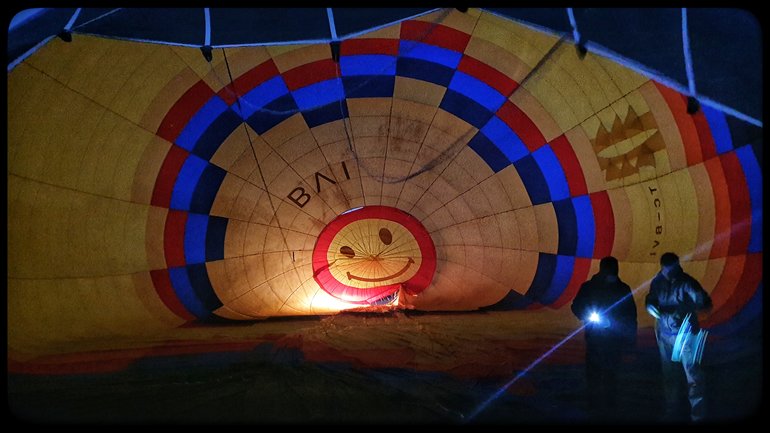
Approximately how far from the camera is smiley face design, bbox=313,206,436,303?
466cm

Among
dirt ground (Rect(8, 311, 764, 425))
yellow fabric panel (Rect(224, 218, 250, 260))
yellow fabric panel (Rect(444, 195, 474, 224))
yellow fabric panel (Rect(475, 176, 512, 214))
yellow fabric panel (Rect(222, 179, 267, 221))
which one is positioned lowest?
dirt ground (Rect(8, 311, 764, 425))

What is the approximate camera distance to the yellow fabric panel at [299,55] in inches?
140

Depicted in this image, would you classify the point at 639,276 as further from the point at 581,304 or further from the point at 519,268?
the point at 581,304

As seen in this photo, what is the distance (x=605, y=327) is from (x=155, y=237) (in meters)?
2.77

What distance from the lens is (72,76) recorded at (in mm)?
3115

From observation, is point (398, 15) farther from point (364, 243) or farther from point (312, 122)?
point (364, 243)

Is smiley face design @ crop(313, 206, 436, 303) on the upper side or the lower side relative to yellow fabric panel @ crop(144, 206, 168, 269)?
upper

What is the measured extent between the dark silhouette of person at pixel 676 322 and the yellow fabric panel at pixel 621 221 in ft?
4.00

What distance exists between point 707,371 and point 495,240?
1.83 m

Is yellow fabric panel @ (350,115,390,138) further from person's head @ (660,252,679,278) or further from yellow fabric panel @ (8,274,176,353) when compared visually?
person's head @ (660,252,679,278)

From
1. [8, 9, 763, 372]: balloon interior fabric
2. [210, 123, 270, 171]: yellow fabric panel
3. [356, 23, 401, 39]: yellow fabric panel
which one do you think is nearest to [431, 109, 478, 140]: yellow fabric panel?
[8, 9, 763, 372]: balloon interior fabric

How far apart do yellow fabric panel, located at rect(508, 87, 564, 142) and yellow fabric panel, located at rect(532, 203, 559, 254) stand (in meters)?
0.56

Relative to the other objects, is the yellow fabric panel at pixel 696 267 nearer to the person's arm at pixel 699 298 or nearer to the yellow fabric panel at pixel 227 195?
the person's arm at pixel 699 298

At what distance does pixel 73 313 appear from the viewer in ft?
11.8
